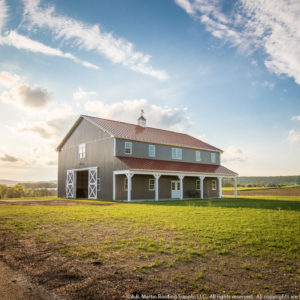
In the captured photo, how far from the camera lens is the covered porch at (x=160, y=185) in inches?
925

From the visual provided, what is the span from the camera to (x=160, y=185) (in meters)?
26.9

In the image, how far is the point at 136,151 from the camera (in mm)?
26109

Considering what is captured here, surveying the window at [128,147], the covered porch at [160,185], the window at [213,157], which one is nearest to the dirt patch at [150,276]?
the covered porch at [160,185]

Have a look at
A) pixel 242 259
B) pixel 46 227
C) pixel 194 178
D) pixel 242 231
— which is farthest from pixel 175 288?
pixel 194 178

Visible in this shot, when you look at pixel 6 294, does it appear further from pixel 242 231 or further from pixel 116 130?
pixel 116 130

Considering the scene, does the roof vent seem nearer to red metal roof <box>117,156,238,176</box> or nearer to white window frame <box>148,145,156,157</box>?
white window frame <box>148,145,156,157</box>

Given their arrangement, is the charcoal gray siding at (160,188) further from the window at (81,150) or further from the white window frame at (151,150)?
the window at (81,150)

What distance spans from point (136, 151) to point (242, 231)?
18.6m

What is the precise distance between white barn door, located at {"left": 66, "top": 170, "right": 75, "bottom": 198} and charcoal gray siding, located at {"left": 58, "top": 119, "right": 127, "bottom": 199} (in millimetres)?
792

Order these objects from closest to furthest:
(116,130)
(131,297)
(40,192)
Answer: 1. (131,297)
2. (116,130)
3. (40,192)

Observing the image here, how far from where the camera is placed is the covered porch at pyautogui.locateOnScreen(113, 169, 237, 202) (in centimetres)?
2348

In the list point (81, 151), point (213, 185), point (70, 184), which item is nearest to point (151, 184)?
point (81, 151)

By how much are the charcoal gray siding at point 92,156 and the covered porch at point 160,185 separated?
3.05 ft

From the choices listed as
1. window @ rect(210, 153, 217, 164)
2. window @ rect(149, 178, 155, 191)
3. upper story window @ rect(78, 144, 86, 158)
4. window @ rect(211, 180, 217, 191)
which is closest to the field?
window @ rect(149, 178, 155, 191)
